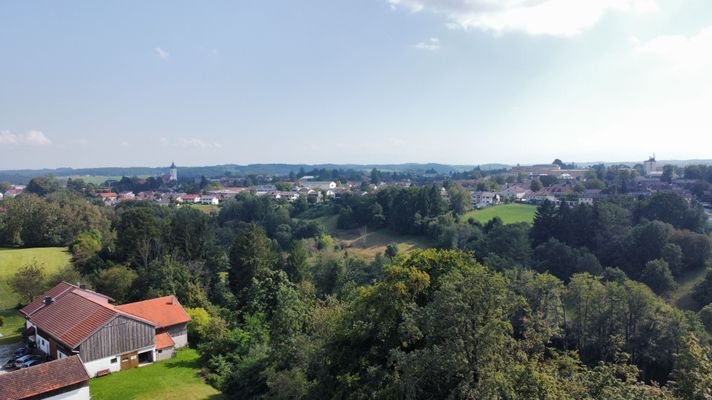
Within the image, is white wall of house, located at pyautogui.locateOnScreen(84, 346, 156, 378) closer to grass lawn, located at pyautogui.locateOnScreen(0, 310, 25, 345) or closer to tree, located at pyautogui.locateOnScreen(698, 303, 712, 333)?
grass lawn, located at pyautogui.locateOnScreen(0, 310, 25, 345)

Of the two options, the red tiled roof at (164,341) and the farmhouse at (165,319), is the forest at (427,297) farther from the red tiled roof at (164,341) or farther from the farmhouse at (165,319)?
the red tiled roof at (164,341)

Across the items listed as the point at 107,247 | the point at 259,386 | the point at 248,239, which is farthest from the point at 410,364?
the point at 107,247

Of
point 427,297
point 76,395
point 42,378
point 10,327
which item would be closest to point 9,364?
point 42,378

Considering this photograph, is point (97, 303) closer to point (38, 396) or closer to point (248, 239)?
point (38, 396)

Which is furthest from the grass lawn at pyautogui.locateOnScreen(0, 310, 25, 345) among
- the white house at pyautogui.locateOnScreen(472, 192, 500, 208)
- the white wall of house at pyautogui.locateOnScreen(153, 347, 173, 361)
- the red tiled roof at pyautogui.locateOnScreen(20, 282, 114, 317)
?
the white house at pyautogui.locateOnScreen(472, 192, 500, 208)

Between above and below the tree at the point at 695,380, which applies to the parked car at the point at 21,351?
below

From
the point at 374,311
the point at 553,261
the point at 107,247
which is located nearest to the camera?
the point at 374,311

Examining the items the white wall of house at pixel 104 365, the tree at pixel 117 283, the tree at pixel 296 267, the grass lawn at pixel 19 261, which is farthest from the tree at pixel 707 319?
the grass lawn at pixel 19 261
